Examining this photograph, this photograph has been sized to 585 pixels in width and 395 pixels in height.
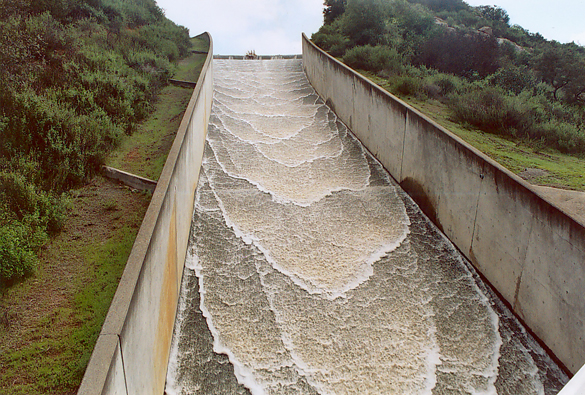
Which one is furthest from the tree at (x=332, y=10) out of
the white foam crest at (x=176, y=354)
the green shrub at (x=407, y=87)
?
the white foam crest at (x=176, y=354)

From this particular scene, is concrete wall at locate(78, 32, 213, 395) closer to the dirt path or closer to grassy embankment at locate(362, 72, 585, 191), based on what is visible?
the dirt path

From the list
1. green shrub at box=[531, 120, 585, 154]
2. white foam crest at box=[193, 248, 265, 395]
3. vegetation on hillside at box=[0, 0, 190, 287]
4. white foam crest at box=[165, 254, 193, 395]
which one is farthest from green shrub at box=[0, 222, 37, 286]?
green shrub at box=[531, 120, 585, 154]

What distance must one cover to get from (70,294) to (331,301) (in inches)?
126

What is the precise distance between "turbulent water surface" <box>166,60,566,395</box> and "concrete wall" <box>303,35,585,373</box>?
0.27 metres

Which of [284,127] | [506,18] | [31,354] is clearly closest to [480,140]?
[284,127]

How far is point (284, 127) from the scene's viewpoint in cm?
1277

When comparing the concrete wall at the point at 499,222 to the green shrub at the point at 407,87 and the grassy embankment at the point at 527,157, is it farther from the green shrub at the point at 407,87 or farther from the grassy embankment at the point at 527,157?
the green shrub at the point at 407,87

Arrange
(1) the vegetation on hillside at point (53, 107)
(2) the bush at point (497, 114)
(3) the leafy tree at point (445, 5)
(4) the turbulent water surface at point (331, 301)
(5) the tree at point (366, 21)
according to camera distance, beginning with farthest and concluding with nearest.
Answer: (3) the leafy tree at point (445, 5)
(5) the tree at point (366, 21)
(2) the bush at point (497, 114)
(1) the vegetation on hillside at point (53, 107)
(4) the turbulent water surface at point (331, 301)

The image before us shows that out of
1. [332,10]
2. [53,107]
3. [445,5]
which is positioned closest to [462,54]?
[332,10]

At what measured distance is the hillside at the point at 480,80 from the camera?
10195 millimetres

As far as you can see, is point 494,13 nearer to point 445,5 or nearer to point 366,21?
point 445,5

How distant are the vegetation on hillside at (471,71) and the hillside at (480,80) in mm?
29

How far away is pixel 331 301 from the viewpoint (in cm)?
611

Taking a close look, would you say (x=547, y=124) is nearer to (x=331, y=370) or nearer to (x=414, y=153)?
(x=414, y=153)
